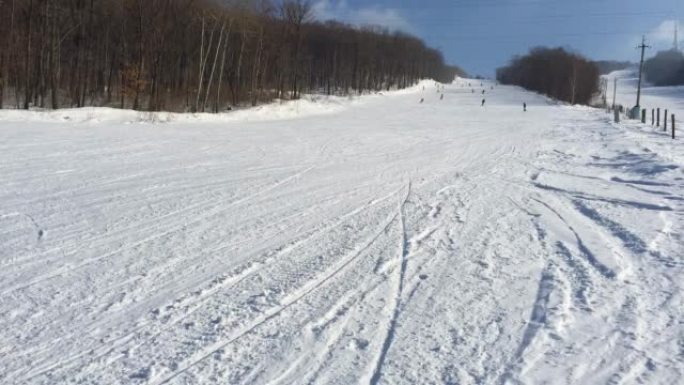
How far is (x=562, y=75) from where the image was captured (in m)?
106

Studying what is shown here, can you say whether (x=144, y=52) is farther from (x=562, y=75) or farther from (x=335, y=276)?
(x=562, y=75)

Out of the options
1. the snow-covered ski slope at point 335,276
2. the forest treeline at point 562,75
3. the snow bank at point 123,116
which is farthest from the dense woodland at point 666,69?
the snow-covered ski slope at point 335,276

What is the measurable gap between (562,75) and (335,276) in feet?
362

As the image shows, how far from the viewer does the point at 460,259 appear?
686cm

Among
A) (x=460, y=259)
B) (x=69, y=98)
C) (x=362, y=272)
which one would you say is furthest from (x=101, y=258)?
(x=69, y=98)

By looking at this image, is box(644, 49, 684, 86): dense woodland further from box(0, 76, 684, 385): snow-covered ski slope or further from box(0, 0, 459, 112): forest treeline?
box(0, 76, 684, 385): snow-covered ski slope

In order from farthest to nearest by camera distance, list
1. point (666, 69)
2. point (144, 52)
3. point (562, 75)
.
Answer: point (666, 69), point (562, 75), point (144, 52)

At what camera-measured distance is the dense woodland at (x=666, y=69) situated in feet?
501

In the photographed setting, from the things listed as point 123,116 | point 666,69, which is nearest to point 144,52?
point 123,116

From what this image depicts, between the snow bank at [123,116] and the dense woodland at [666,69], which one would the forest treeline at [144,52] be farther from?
the dense woodland at [666,69]

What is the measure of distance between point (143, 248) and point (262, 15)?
169ft

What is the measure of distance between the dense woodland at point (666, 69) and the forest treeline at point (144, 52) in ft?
417

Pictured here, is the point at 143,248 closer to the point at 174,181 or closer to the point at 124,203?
the point at 124,203

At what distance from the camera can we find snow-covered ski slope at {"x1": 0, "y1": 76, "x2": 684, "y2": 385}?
4.21 m
